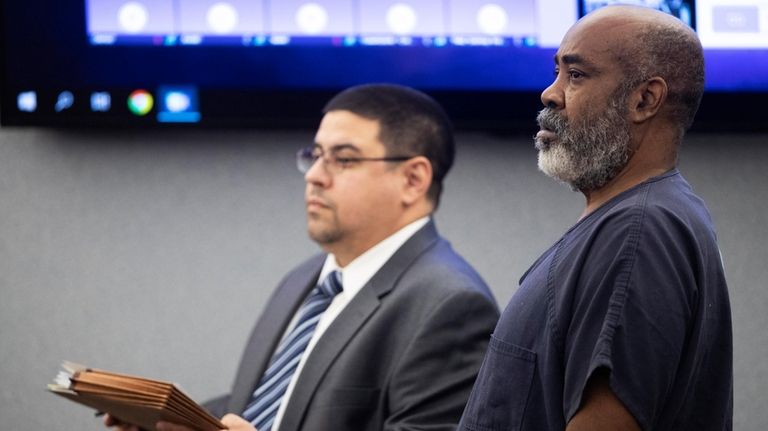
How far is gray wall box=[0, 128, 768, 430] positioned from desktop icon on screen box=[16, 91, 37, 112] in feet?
0.39

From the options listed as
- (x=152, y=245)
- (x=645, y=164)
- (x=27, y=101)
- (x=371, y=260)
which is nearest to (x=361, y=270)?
(x=371, y=260)

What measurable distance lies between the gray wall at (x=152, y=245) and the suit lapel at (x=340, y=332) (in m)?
0.61

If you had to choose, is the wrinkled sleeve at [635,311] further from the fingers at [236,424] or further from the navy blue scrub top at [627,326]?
the fingers at [236,424]

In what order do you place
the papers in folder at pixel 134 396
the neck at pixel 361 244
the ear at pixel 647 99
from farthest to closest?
the neck at pixel 361 244, the papers in folder at pixel 134 396, the ear at pixel 647 99

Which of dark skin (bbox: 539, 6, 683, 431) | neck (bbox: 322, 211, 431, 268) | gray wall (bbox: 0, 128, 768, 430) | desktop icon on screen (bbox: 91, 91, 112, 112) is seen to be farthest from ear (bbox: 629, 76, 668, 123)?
desktop icon on screen (bbox: 91, 91, 112, 112)

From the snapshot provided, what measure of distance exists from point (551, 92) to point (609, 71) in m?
0.09

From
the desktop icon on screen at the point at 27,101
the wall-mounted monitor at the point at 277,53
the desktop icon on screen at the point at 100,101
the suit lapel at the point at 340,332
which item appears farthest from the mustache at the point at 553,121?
the desktop icon on screen at the point at 27,101

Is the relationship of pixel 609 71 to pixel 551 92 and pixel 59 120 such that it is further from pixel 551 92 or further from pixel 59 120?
pixel 59 120

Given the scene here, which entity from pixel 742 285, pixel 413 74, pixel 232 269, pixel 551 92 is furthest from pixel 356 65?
pixel 551 92

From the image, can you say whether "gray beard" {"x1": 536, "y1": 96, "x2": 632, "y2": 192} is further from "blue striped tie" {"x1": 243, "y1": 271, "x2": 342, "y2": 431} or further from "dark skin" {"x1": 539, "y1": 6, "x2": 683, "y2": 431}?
"blue striped tie" {"x1": 243, "y1": 271, "x2": 342, "y2": 431}

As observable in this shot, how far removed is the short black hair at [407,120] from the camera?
266 cm

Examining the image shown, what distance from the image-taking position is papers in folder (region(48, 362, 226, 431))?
6.59ft

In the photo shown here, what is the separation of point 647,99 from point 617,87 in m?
0.04

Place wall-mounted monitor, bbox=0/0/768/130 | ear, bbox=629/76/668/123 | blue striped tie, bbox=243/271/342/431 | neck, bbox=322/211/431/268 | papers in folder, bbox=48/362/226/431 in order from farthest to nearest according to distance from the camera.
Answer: wall-mounted monitor, bbox=0/0/768/130 < neck, bbox=322/211/431/268 < blue striped tie, bbox=243/271/342/431 < papers in folder, bbox=48/362/226/431 < ear, bbox=629/76/668/123
